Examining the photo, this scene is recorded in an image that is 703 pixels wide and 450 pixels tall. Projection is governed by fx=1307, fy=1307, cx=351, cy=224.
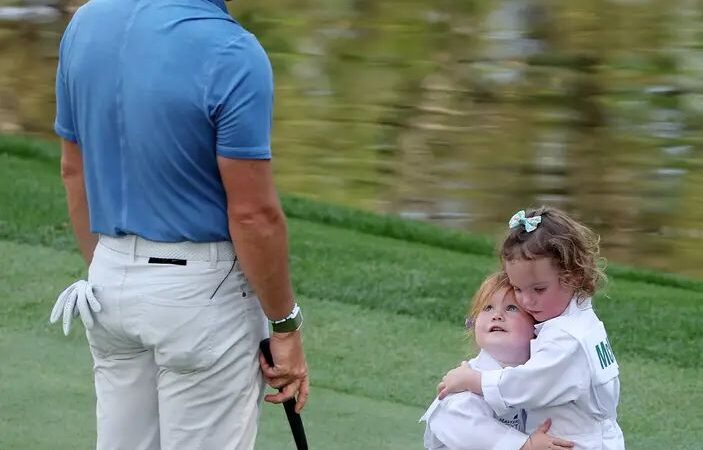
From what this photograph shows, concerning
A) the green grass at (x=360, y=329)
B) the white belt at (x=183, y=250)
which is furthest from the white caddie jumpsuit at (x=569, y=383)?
the green grass at (x=360, y=329)

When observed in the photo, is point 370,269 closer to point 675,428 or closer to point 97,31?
point 675,428

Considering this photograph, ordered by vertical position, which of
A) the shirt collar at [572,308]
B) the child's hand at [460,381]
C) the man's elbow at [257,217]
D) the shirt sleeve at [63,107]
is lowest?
the child's hand at [460,381]

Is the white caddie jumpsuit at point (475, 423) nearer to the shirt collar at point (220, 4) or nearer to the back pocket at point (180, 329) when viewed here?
the back pocket at point (180, 329)

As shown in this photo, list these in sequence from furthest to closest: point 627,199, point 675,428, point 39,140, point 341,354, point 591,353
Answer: point 39,140
point 627,199
point 341,354
point 675,428
point 591,353

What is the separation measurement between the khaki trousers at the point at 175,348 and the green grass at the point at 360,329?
1260 millimetres

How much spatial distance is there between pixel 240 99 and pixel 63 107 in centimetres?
51

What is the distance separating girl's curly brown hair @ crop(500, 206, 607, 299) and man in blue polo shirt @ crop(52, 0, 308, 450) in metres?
0.51

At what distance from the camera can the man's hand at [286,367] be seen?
2.68 m

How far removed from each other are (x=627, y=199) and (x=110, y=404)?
4.22 meters

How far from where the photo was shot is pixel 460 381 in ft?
9.43

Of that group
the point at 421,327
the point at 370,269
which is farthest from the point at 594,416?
the point at 370,269

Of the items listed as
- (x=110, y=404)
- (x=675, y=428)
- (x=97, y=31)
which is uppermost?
(x=97, y=31)

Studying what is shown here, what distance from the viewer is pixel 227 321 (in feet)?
8.59

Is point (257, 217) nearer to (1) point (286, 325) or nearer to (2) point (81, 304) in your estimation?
(1) point (286, 325)
